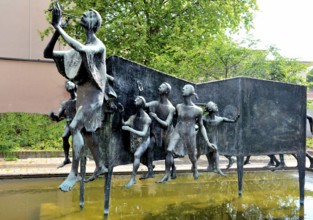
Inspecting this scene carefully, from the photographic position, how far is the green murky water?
21.2 ft

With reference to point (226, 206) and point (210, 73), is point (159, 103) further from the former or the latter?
point (210, 73)

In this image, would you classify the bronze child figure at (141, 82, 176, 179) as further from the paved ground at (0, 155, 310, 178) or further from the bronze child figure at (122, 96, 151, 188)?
the paved ground at (0, 155, 310, 178)

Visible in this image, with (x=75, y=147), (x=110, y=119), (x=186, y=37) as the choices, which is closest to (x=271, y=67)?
(x=186, y=37)

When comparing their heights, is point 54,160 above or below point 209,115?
below

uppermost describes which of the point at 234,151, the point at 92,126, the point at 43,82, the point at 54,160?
the point at 43,82

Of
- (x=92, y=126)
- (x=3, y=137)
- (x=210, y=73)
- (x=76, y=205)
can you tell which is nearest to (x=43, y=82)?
(x=3, y=137)

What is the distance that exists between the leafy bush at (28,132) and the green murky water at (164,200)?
235 inches

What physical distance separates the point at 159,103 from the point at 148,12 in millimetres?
10694

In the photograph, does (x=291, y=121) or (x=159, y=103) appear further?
(x=291, y=121)

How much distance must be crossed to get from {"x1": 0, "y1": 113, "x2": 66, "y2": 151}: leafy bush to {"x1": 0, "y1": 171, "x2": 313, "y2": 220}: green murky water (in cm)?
596

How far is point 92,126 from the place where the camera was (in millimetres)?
5539

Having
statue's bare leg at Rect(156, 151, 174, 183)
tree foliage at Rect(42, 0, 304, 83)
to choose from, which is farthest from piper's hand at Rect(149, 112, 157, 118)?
tree foliage at Rect(42, 0, 304, 83)

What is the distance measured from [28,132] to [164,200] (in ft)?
Result: 34.6

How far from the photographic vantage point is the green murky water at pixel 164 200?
6.47 metres
